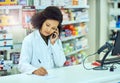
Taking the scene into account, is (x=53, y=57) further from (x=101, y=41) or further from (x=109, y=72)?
(x=101, y=41)

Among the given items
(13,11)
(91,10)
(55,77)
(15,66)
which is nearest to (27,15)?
(13,11)

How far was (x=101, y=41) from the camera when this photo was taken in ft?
20.7

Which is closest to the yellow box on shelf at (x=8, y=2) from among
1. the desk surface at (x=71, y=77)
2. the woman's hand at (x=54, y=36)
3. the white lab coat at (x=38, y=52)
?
the white lab coat at (x=38, y=52)

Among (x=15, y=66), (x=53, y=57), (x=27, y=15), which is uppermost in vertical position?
(x=27, y=15)

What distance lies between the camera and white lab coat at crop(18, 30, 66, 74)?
2.85 metres

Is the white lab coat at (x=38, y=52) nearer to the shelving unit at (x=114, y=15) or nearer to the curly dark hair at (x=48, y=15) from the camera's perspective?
the curly dark hair at (x=48, y=15)

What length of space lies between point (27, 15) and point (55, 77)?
176 cm

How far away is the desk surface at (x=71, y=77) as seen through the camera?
7.04 feet

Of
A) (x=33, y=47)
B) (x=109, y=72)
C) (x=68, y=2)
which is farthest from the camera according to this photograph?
(x=68, y=2)

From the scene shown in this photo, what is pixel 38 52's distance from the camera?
2945 millimetres

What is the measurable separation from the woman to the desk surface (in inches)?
18.8

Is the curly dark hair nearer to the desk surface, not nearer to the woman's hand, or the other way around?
the woman's hand

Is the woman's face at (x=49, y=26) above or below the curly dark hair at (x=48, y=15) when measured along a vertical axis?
below

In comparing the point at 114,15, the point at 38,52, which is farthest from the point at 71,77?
the point at 114,15
